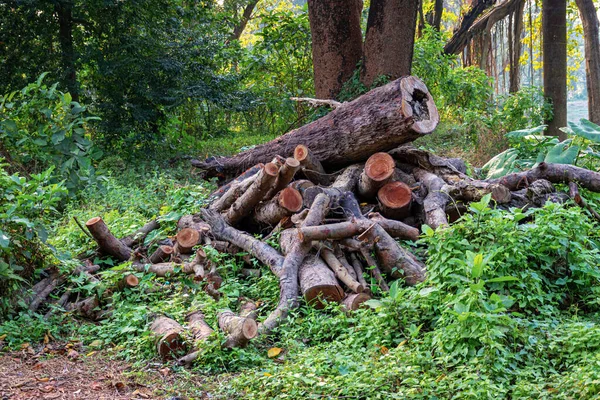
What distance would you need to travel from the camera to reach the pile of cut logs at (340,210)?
18.5 ft

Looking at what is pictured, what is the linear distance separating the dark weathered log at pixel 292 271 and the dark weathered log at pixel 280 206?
1.19 ft

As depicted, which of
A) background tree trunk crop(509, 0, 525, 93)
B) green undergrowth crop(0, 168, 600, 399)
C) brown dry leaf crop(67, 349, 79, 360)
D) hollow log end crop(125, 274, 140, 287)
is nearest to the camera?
green undergrowth crop(0, 168, 600, 399)

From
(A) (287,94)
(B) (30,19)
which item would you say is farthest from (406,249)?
(B) (30,19)

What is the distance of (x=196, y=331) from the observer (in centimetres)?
495

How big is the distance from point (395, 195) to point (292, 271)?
167cm

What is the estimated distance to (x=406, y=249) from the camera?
6109 mm

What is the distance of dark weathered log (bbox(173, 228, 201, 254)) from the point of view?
663 cm

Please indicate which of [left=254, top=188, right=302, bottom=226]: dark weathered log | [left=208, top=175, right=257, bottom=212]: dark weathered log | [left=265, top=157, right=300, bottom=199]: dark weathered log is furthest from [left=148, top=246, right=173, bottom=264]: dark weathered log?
[left=265, top=157, right=300, bottom=199]: dark weathered log

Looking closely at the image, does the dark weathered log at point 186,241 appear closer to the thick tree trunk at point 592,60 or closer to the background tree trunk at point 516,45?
the thick tree trunk at point 592,60

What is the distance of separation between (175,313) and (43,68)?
909 centimetres

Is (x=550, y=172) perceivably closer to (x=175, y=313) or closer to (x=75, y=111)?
(x=175, y=313)

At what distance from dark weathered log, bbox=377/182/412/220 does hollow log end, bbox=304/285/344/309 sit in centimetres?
157

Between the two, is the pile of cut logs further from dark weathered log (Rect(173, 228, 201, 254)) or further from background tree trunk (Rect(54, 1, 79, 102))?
background tree trunk (Rect(54, 1, 79, 102))

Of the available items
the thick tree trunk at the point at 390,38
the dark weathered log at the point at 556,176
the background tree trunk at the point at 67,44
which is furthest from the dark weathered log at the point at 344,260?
the background tree trunk at the point at 67,44
